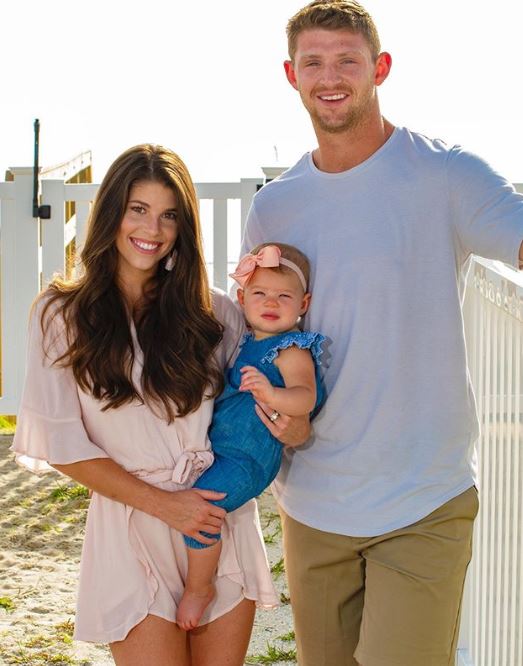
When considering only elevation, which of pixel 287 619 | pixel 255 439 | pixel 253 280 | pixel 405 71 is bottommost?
pixel 287 619

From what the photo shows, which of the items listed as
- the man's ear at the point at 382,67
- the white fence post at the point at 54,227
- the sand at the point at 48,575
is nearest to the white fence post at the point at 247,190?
the white fence post at the point at 54,227

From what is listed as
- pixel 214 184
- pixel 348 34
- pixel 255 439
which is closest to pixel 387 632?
pixel 255 439

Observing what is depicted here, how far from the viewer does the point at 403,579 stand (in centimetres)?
265

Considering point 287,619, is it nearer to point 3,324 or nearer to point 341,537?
point 341,537

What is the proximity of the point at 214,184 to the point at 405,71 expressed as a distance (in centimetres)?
1322

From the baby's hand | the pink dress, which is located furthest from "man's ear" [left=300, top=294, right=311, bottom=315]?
the pink dress

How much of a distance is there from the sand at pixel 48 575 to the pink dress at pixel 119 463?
5.54ft

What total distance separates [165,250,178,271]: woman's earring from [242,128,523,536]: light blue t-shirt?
0.37 m

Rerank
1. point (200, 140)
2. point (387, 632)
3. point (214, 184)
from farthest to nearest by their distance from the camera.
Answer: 1. point (200, 140)
2. point (214, 184)
3. point (387, 632)

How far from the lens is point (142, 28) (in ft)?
73.7

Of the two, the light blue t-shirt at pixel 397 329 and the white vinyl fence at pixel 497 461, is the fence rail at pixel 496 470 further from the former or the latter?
the light blue t-shirt at pixel 397 329

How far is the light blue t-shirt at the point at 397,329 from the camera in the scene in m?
2.65

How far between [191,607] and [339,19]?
153 centimetres

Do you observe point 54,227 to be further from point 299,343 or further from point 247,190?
point 299,343
